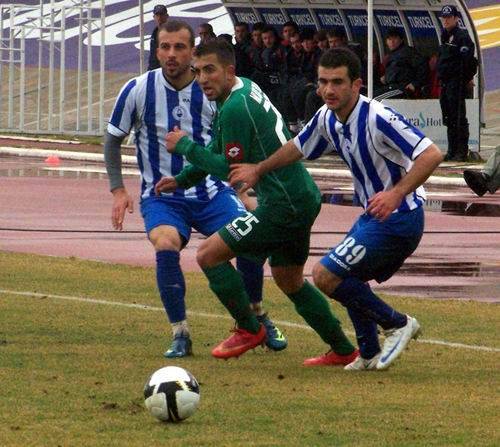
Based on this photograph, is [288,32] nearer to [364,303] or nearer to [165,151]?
[165,151]

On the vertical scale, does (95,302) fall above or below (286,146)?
below

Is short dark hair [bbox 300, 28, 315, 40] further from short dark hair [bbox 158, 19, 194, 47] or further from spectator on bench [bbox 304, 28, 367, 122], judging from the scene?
short dark hair [bbox 158, 19, 194, 47]

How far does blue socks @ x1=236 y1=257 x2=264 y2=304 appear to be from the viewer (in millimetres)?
11227

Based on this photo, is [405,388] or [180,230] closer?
[405,388]

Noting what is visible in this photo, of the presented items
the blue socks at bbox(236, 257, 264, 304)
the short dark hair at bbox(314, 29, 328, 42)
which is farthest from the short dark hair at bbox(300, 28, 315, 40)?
the blue socks at bbox(236, 257, 264, 304)

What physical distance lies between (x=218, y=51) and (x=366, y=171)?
110 cm

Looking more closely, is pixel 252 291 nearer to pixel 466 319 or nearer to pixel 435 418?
pixel 466 319

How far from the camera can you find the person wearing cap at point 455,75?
2675 cm

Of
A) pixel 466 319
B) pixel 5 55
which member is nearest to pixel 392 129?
pixel 466 319

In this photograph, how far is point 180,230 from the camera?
35.9ft

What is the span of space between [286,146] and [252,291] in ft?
4.99

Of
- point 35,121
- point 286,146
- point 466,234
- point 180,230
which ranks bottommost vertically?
point 35,121

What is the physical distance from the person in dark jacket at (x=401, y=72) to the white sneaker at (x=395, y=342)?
17666mm

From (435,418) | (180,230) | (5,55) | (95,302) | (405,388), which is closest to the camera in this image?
(435,418)
